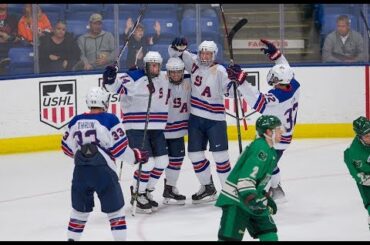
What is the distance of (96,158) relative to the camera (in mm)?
6312

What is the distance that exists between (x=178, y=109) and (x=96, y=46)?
2712mm

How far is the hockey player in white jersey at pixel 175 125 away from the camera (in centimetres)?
806

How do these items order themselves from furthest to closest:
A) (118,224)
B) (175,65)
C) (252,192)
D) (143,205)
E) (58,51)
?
1. (58,51)
2. (175,65)
3. (143,205)
4. (118,224)
5. (252,192)

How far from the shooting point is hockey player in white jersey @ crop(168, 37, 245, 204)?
Answer: 26.3 ft

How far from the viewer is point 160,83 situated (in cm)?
792

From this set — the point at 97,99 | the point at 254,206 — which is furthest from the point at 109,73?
the point at 254,206

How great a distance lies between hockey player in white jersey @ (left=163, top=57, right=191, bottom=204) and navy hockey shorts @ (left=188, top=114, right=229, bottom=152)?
0.08 m

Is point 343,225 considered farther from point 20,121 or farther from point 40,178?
point 20,121

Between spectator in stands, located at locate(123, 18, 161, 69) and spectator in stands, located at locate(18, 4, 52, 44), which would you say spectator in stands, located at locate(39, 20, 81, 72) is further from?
spectator in stands, located at locate(123, 18, 161, 69)

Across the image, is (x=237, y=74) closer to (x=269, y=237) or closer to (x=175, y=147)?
(x=175, y=147)

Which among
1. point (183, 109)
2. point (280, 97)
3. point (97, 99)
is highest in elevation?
point (97, 99)

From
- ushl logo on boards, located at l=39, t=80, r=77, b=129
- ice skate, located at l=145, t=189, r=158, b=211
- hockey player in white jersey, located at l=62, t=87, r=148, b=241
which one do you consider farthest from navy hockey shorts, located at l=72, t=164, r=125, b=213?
ushl logo on boards, located at l=39, t=80, r=77, b=129

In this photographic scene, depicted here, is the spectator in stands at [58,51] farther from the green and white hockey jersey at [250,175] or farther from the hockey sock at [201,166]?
the green and white hockey jersey at [250,175]

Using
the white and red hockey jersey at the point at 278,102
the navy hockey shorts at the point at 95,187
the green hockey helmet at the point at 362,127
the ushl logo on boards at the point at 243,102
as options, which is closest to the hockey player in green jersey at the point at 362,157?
the green hockey helmet at the point at 362,127
